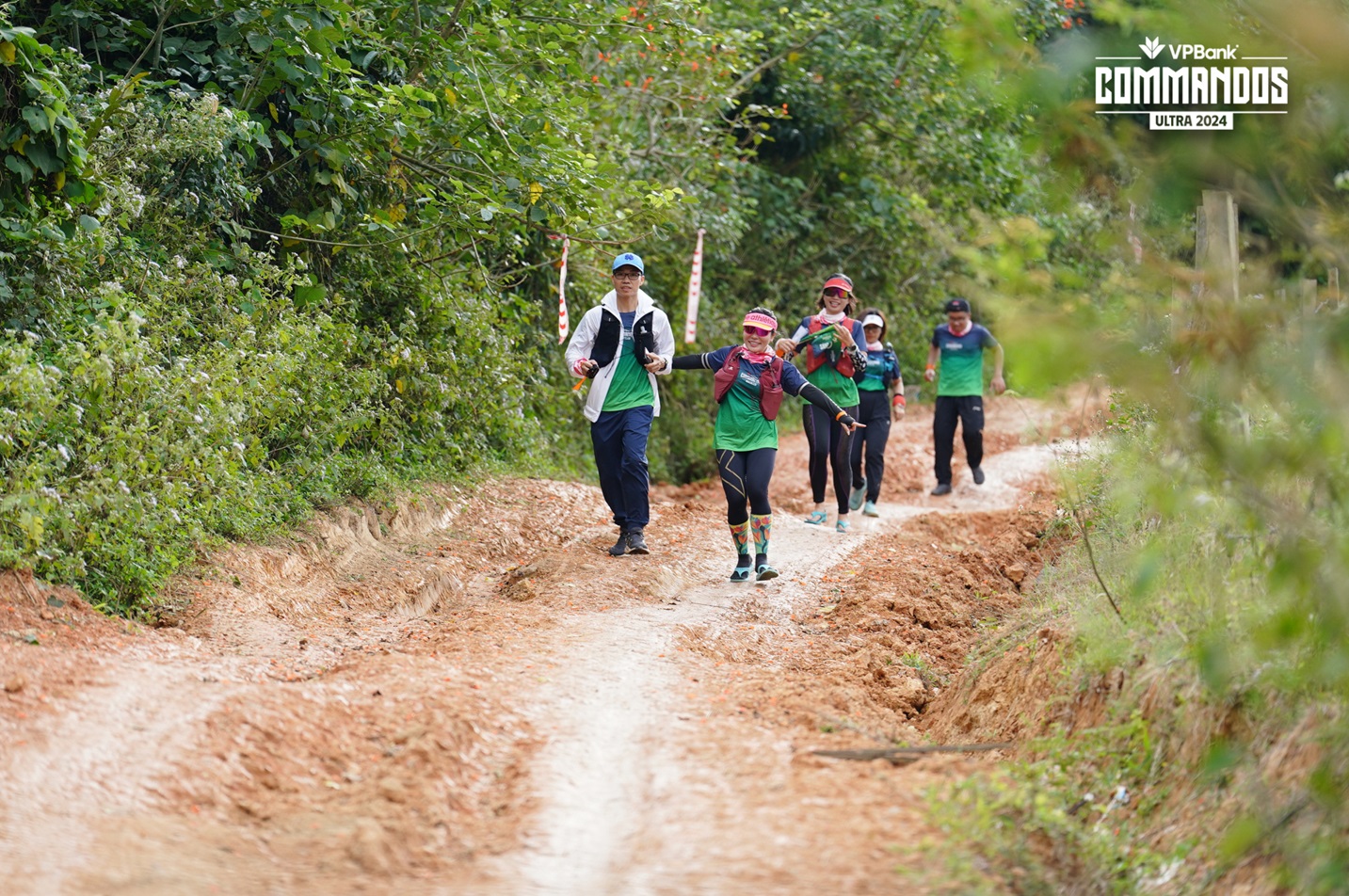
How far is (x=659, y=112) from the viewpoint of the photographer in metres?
16.4

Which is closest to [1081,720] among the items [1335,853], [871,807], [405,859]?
[871,807]

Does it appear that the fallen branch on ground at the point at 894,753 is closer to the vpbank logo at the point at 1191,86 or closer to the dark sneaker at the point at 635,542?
the vpbank logo at the point at 1191,86

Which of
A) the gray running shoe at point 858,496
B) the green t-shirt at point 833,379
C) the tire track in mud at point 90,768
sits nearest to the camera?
the tire track in mud at point 90,768

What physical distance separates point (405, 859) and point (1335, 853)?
2.93 metres

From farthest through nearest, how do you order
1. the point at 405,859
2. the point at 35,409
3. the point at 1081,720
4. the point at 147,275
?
1. the point at 147,275
2. the point at 35,409
3. the point at 1081,720
4. the point at 405,859

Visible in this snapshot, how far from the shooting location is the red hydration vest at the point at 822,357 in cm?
Answer: 1098

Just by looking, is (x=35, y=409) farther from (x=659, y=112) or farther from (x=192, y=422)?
(x=659, y=112)

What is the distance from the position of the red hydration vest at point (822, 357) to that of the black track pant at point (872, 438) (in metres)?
1.05

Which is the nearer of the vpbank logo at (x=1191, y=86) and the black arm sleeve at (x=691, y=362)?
the vpbank logo at (x=1191, y=86)

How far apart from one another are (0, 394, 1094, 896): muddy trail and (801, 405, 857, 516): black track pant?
1.46 meters

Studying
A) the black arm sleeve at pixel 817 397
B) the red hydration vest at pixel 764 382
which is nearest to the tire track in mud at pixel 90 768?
the red hydration vest at pixel 764 382

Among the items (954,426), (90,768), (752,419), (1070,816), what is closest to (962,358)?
(954,426)

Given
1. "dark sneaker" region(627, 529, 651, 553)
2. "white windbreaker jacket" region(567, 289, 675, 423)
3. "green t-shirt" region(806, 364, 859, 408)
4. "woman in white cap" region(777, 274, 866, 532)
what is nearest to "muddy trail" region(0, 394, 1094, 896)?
"dark sneaker" region(627, 529, 651, 553)

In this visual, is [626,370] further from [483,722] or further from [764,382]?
[483,722]
